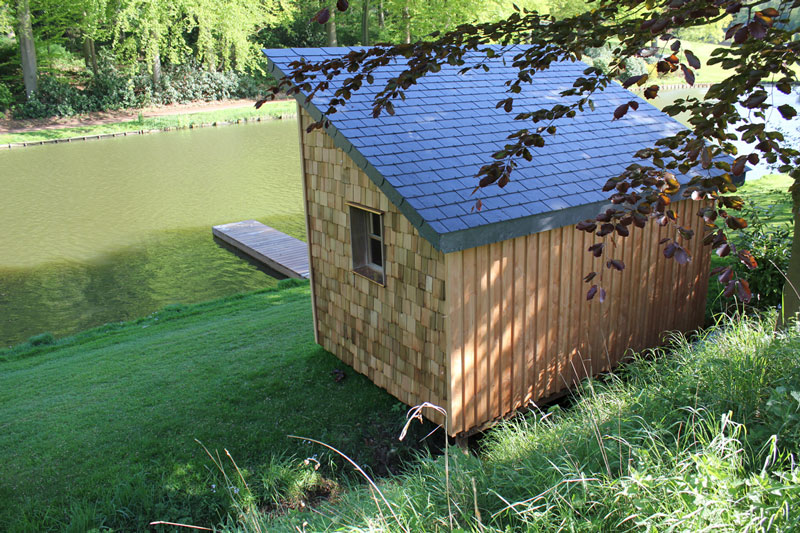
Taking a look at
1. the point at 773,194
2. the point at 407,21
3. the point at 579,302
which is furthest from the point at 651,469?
the point at 407,21

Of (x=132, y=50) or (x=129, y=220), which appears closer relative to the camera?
(x=129, y=220)

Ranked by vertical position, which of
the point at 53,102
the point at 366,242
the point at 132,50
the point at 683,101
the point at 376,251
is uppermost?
the point at 132,50

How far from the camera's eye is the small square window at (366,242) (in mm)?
6824

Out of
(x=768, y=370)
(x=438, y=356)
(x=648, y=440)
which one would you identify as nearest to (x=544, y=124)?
(x=438, y=356)

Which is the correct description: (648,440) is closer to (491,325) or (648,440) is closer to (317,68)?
(491,325)

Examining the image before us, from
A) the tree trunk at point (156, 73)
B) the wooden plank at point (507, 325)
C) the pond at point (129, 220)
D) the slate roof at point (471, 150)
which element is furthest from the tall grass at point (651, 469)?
the tree trunk at point (156, 73)

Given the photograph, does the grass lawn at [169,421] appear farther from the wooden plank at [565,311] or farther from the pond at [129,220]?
the pond at [129,220]

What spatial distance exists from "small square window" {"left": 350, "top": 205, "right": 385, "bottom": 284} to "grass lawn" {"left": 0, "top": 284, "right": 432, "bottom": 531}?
139cm

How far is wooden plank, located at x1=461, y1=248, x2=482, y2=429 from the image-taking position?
5.68 metres

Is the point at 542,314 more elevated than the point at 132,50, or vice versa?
the point at 132,50

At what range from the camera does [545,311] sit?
6.46m

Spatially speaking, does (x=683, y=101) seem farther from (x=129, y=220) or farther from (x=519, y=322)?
(x=129, y=220)

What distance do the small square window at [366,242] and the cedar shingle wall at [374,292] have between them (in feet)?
0.30

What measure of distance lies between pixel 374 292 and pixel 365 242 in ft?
1.97
